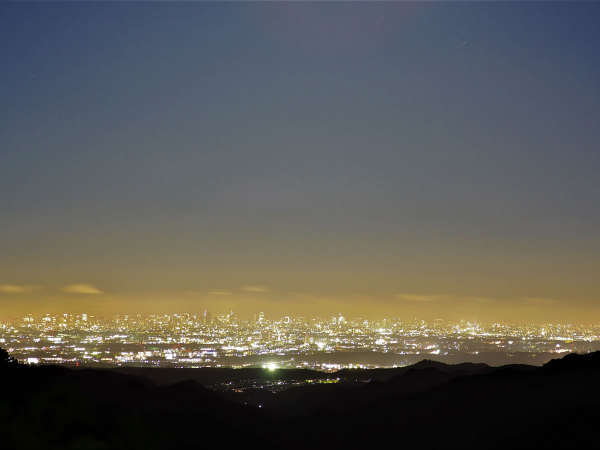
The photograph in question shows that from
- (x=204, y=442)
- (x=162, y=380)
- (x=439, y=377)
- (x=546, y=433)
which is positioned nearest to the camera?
(x=546, y=433)

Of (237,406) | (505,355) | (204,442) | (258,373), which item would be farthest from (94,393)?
(505,355)

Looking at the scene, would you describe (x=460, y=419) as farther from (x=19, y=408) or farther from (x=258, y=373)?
(x=258, y=373)

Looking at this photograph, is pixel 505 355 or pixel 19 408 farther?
pixel 505 355

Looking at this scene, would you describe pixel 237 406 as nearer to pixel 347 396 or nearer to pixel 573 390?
pixel 347 396

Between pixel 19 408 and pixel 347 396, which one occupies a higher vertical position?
pixel 19 408

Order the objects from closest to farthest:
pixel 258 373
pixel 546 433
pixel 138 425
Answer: pixel 138 425
pixel 546 433
pixel 258 373

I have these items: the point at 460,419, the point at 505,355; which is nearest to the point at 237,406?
the point at 460,419
